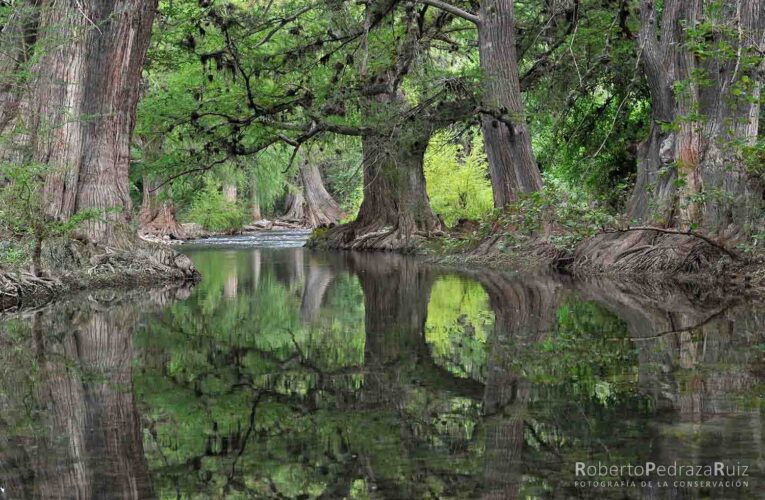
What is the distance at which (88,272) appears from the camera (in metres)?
12.5

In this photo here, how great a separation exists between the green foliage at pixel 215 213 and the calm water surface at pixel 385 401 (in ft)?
106

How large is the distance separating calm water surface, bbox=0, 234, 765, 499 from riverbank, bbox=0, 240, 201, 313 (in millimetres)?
2028

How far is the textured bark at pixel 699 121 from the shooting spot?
31.4 ft

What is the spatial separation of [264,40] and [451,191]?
12218 millimetres

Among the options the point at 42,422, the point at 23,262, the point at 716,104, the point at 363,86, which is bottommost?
the point at 42,422

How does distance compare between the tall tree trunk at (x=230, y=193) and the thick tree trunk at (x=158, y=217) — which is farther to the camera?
the tall tree trunk at (x=230, y=193)

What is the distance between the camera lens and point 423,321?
8062 mm

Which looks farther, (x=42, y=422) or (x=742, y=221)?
(x=742, y=221)

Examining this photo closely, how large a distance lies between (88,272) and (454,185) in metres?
16.2

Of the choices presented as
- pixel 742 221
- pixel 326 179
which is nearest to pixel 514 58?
pixel 742 221

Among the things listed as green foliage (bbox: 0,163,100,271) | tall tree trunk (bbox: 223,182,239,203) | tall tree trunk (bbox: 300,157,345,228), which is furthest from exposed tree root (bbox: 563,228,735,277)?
tall tree trunk (bbox: 300,157,345,228)

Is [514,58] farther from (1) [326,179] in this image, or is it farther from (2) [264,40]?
(1) [326,179]

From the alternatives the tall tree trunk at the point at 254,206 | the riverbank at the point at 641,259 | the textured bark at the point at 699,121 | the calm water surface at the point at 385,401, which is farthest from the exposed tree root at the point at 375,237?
the tall tree trunk at the point at 254,206

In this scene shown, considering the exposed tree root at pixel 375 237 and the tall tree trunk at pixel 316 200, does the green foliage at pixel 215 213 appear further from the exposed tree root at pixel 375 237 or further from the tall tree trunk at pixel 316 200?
the exposed tree root at pixel 375 237
